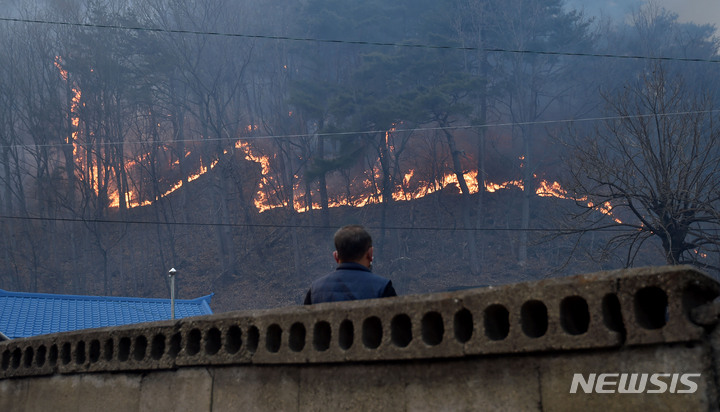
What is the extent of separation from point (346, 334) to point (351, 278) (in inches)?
19.0

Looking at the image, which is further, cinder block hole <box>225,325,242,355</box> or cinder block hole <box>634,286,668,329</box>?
cinder block hole <box>225,325,242,355</box>

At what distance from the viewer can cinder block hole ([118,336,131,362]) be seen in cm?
483

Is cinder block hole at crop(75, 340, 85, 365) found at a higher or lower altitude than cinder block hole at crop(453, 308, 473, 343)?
lower

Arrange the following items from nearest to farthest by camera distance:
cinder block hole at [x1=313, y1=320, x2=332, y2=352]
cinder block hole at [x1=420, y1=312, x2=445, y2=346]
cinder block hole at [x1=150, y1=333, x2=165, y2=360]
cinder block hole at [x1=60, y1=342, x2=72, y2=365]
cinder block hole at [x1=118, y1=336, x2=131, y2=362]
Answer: cinder block hole at [x1=420, y1=312, x2=445, y2=346] → cinder block hole at [x1=313, y1=320, x2=332, y2=352] → cinder block hole at [x1=150, y1=333, x2=165, y2=360] → cinder block hole at [x1=118, y1=336, x2=131, y2=362] → cinder block hole at [x1=60, y1=342, x2=72, y2=365]

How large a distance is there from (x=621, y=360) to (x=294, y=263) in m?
40.2

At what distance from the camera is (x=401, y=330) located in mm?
3457

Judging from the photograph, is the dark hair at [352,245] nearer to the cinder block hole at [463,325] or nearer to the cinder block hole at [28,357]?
the cinder block hole at [463,325]

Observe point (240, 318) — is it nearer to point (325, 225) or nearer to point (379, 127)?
point (379, 127)

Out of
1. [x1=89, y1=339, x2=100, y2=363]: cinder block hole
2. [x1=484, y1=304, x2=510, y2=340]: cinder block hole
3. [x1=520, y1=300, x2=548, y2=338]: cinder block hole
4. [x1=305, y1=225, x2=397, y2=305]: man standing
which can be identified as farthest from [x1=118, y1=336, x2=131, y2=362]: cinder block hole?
[x1=520, y1=300, x2=548, y2=338]: cinder block hole

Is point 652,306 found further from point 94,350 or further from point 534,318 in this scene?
point 94,350

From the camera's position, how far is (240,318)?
4.12m

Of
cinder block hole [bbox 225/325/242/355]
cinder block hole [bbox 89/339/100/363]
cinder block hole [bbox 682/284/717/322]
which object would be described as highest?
cinder block hole [bbox 682/284/717/322]

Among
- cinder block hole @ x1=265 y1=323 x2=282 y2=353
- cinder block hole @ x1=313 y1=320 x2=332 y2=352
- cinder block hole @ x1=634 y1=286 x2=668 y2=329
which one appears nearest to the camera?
cinder block hole @ x1=634 y1=286 x2=668 y2=329

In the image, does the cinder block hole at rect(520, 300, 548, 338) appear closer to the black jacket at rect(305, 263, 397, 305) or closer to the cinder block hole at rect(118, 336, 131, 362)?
the black jacket at rect(305, 263, 397, 305)
